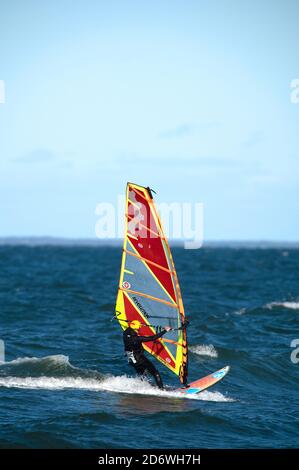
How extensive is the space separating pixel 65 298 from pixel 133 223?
20599 millimetres

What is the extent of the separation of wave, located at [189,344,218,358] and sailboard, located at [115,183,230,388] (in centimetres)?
502

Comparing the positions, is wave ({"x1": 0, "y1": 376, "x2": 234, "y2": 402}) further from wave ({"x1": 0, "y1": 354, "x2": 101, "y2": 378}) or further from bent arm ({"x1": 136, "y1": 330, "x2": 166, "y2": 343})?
bent arm ({"x1": 136, "y1": 330, "x2": 166, "y2": 343})

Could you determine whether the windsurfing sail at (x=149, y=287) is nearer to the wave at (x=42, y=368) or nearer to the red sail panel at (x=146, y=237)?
the red sail panel at (x=146, y=237)

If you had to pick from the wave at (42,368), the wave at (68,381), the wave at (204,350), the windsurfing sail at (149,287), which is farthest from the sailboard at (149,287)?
the wave at (204,350)

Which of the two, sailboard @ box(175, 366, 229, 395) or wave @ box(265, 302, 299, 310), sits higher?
sailboard @ box(175, 366, 229, 395)

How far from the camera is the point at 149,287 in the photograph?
54.5 ft

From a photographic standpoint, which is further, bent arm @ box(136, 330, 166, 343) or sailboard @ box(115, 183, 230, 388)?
sailboard @ box(115, 183, 230, 388)

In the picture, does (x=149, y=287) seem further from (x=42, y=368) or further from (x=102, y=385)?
(x=42, y=368)

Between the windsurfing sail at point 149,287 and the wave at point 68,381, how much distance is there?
81 cm

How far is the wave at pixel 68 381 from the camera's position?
Answer: 16.4 meters

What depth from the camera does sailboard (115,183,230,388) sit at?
16.2 m

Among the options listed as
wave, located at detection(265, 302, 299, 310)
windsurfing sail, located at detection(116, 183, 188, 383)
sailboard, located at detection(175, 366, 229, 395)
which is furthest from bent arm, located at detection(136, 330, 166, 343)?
wave, located at detection(265, 302, 299, 310)

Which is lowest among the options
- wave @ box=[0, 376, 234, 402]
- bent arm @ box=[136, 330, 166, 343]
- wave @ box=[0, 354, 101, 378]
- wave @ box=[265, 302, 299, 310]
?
wave @ box=[265, 302, 299, 310]
